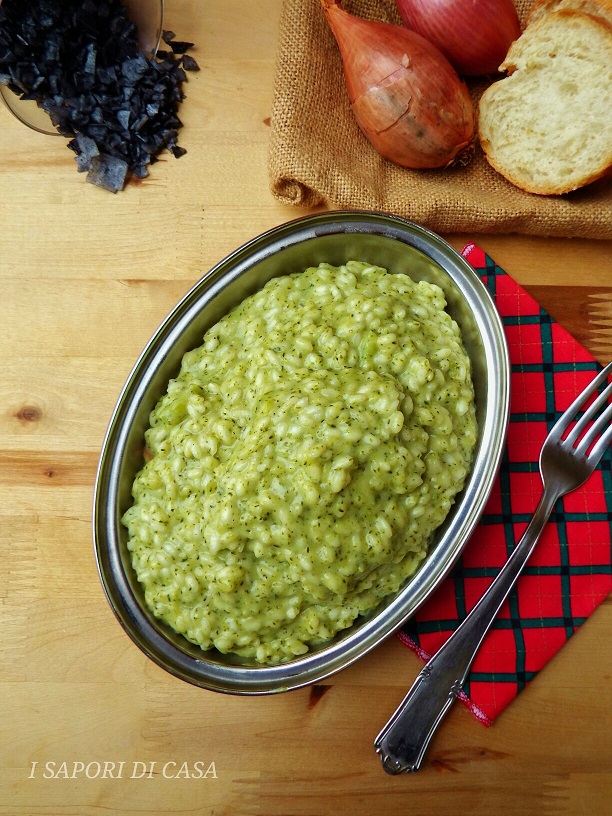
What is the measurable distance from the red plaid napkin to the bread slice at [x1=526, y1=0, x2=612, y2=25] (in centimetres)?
101

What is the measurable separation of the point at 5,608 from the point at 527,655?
4.56 ft

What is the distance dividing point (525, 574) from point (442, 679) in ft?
1.12

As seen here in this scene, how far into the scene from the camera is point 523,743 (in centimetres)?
185

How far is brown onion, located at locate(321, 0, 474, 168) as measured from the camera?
1.85 metres

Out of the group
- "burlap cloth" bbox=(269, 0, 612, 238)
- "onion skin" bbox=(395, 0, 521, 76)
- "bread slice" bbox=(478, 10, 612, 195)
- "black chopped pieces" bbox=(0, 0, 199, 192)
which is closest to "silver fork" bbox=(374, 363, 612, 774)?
"burlap cloth" bbox=(269, 0, 612, 238)

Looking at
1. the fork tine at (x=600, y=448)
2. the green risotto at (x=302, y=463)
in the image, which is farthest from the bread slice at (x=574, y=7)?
the fork tine at (x=600, y=448)

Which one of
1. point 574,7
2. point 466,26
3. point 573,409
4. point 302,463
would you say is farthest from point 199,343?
point 574,7

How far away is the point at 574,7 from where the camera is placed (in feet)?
6.30

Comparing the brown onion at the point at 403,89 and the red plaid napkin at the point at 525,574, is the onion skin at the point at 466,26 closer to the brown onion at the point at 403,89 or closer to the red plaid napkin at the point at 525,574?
the brown onion at the point at 403,89

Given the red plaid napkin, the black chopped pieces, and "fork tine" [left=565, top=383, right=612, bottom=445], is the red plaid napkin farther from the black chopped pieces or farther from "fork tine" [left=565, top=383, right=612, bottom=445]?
the black chopped pieces

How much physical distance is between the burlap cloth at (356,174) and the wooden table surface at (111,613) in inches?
4.0

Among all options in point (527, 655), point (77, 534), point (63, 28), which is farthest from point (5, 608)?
point (63, 28)

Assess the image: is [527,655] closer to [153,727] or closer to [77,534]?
[153,727]

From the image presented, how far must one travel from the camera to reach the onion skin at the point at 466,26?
188 cm
